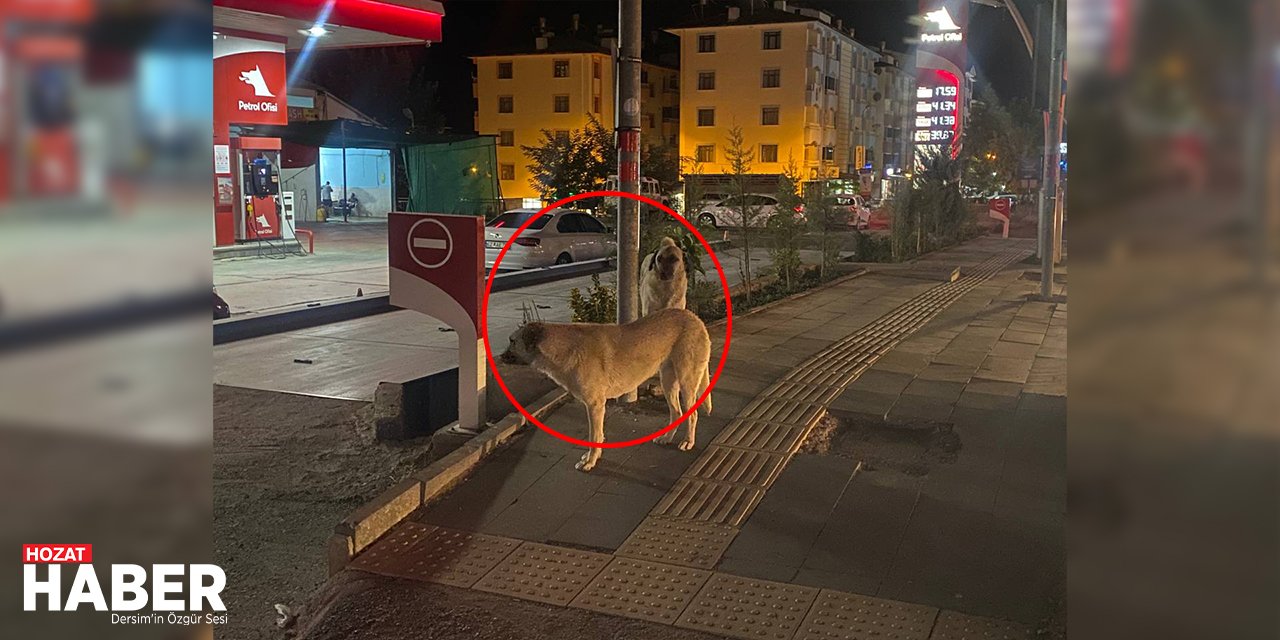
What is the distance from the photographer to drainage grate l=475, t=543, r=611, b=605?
4660mm

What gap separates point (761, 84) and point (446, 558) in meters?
55.2

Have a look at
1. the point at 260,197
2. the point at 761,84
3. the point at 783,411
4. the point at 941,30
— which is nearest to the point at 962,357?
the point at 783,411

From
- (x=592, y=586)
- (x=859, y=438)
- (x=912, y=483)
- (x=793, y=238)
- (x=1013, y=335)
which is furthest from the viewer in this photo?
(x=793, y=238)

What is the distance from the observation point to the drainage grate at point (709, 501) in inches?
222

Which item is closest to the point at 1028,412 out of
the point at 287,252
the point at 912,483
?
the point at 912,483

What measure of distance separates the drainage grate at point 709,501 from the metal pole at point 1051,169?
11.9 metres

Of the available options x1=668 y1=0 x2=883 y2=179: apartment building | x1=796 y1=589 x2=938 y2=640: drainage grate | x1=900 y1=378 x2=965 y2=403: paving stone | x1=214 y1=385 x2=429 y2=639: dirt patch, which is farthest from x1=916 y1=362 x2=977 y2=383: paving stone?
x1=668 y1=0 x2=883 y2=179: apartment building

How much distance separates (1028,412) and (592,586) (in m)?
4.75

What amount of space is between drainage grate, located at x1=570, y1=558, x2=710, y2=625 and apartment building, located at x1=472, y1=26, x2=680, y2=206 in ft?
176

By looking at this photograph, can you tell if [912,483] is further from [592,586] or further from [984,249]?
[984,249]

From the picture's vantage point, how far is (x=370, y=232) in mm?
30391

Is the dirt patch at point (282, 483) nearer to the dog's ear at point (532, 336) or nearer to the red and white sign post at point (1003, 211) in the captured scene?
the dog's ear at point (532, 336)

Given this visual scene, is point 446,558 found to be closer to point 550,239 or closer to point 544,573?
point 544,573

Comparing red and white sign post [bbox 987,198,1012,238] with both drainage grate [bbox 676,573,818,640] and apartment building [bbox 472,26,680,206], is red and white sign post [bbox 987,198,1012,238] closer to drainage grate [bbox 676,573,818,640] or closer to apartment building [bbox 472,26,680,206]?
apartment building [bbox 472,26,680,206]
